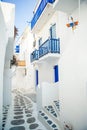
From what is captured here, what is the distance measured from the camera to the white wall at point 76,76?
394cm

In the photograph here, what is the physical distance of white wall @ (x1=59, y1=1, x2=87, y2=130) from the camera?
394 cm

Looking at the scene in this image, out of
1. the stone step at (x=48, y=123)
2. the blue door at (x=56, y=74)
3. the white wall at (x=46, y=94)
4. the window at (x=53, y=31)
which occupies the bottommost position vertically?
the stone step at (x=48, y=123)

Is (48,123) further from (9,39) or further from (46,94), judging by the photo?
(9,39)

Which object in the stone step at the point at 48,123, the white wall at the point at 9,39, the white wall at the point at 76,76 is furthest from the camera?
the white wall at the point at 9,39

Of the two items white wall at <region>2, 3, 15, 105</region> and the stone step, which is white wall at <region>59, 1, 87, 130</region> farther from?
white wall at <region>2, 3, 15, 105</region>

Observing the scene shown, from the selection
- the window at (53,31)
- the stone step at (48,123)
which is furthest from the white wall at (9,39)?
the stone step at (48,123)

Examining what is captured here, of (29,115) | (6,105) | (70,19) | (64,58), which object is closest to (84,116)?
(64,58)

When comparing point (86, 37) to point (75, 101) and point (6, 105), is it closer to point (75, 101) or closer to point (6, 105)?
point (75, 101)

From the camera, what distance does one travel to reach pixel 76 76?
165 inches

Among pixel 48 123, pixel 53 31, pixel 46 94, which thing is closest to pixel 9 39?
pixel 53 31

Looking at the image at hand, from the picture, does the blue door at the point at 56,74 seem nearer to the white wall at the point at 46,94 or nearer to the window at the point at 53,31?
the white wall at the point at 46,94

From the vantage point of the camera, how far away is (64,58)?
4992 millimetres

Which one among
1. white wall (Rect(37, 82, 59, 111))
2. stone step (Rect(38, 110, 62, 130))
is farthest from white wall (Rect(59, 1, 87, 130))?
white wall (Rect(37, 82, 59, 111))

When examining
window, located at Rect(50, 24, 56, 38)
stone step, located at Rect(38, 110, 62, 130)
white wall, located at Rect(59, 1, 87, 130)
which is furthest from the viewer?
window, located at Rect(50, 24, 56, 38)
